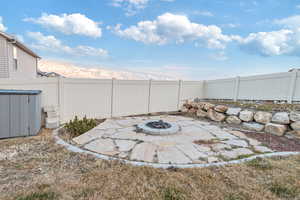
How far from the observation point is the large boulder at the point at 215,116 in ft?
19.1

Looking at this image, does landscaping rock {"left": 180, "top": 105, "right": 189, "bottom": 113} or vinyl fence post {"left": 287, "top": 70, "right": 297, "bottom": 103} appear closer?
vinyl fence post {"left": 287, "top": 70, "right": 297, "bottom": 103}

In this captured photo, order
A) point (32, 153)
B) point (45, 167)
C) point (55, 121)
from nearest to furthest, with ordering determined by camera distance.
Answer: point (45, 167)
point (32, 153)
point (55, 121)

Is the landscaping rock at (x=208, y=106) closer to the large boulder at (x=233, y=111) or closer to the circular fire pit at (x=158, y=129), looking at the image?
the large boulder at (x=233, y=111)

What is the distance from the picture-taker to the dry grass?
174 centimetres

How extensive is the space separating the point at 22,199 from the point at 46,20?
900 cm

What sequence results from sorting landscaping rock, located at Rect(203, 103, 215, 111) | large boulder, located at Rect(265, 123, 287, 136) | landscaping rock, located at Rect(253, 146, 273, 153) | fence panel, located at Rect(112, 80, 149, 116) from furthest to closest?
landscaping rock, located at Rect(203, 103, 215, 111)
fence panel, located at Rect(112, 80, 149, 116)
large boulder, located at Rect(265, 123, 287, 136)
landscaping rock, located at Rect(253, 146, 273, 153)

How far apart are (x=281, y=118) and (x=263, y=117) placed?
0.45 m

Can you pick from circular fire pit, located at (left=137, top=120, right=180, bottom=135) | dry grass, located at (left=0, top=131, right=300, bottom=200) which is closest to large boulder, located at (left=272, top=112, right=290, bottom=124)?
dry grass, located at (left=0, top=131, right=300, bottom=200)

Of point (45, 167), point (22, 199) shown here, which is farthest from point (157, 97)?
point (22, 199)

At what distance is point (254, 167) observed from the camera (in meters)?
2.45

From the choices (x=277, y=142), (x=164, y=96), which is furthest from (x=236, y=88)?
(x=277, y=142)

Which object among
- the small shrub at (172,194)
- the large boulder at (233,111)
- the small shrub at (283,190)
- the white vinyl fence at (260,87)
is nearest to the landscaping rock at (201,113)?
the large boulder at (233,111)

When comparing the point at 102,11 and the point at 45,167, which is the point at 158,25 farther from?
the point at 45,167

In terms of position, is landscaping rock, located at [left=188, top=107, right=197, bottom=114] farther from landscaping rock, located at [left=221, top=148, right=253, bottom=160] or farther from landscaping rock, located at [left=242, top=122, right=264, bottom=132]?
landscaping rock, located at [left=221, top=148, right=253, bottom=160]
